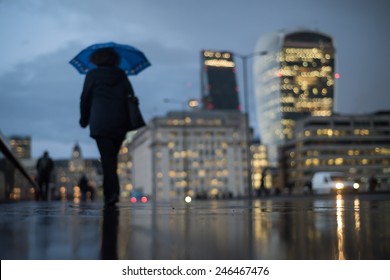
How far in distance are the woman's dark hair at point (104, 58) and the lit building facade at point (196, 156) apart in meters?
140

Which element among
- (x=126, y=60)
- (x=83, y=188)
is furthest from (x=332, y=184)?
(x=126, y=60)

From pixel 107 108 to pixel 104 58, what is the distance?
0.78 m

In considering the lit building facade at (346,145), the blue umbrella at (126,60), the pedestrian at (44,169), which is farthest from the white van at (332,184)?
the lit building facade at (346,145)

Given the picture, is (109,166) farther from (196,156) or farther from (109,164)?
(196,156)

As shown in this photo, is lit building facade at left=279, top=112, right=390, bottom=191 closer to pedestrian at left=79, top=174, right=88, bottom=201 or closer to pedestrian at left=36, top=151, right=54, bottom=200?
pedestrian at left=79, top=174, right=88, bottom=201

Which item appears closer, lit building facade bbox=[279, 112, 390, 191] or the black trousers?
the black trousers

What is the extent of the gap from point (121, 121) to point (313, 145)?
428 feet

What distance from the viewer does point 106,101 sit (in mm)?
8016

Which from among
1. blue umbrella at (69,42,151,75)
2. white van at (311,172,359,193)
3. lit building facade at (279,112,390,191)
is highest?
lit building facade at (279,112,390,191)

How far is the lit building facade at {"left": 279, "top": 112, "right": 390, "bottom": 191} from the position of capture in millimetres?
124500

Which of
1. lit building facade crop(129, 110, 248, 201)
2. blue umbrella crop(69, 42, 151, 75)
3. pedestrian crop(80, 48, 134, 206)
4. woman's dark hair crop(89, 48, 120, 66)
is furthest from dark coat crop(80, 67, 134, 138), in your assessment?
lit building facade crop(129, 110, 248, 201)

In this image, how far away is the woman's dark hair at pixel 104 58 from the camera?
8.17 meters

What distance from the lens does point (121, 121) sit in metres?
8.05

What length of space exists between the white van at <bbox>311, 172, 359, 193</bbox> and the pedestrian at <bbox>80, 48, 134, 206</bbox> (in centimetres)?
3128
